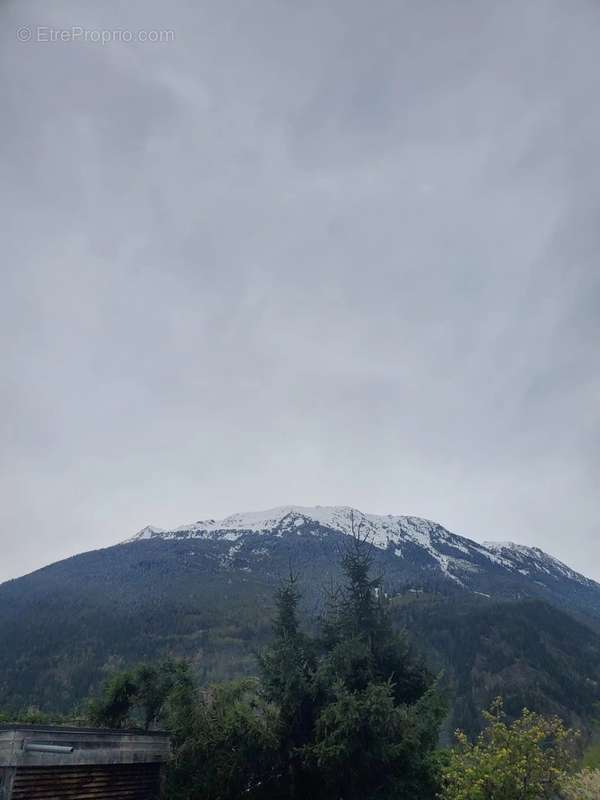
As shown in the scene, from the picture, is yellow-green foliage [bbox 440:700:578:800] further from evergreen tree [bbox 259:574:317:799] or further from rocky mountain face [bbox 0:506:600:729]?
rocky mountain face [bbox 0:506:600:729]

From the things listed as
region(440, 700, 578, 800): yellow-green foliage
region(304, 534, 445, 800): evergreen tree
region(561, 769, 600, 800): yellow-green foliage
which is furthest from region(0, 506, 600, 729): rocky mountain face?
region(561, 769, 600, 800): yellow-green foliage

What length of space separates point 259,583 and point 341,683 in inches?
7177

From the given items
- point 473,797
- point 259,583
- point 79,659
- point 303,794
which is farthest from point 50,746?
point 259,583

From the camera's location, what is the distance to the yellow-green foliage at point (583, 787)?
598 inches

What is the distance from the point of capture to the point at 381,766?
72.2 ft

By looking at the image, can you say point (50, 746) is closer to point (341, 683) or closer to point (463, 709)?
point (341, 683)

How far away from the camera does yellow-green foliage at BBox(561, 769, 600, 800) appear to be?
15.2 m

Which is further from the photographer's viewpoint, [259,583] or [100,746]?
[259,583]

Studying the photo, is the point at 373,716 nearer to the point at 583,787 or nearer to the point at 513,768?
the point at 513,768

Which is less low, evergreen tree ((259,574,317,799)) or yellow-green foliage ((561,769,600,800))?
evergreen tree ((259,574,317,799))

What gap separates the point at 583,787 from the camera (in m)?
15.8

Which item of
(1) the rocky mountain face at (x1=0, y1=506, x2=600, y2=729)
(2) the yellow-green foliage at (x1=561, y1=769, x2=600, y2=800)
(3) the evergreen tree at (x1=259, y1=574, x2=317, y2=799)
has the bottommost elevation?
(2) the yellow-green foliage at (x1=561, y1=769, x2=600, y2=800)

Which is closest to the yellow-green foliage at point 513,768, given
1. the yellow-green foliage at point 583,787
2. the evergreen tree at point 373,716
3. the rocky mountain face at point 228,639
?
the yellow-green foliage at point 583,787

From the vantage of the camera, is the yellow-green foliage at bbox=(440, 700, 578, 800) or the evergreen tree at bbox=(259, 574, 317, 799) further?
the evergreen tree at bbox=(259, 574, 317, 799)
